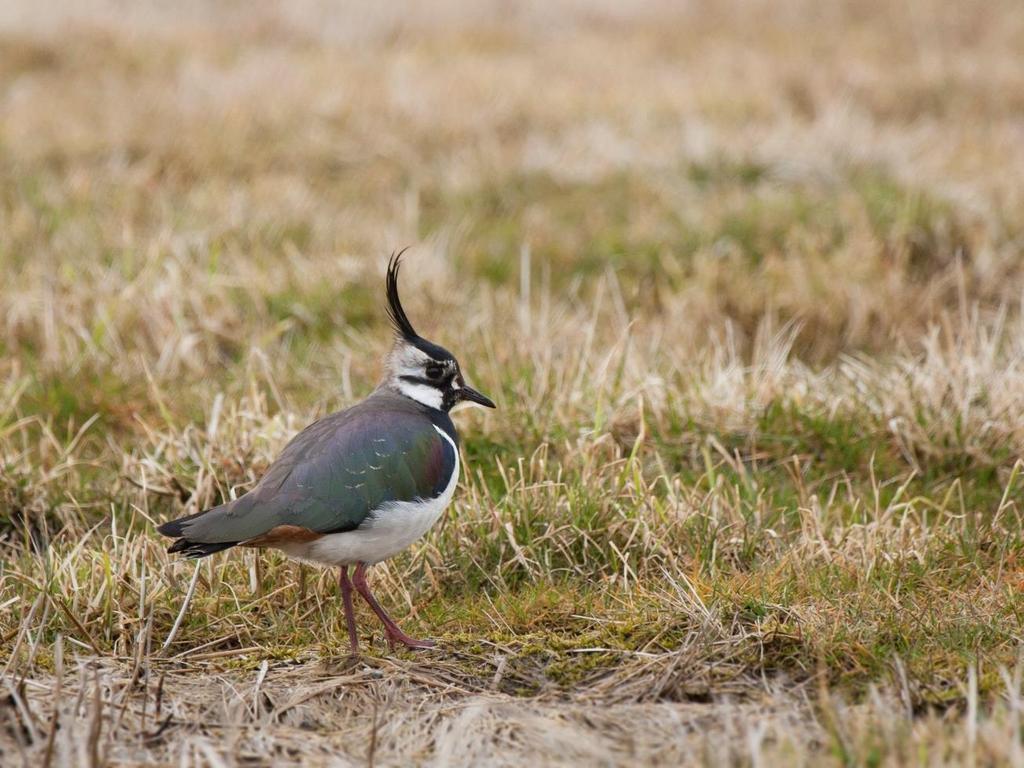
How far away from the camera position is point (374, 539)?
162 inches

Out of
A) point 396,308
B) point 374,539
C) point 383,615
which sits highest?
point 396,308

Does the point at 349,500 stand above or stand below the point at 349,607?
above

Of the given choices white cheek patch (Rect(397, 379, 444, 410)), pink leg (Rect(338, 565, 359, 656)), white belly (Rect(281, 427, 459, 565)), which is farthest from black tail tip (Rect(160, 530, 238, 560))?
white cheek patch (Rect(397, 379, 444, 410))

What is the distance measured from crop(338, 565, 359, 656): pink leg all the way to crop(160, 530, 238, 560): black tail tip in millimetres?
442

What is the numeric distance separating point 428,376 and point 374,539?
2.73 ft

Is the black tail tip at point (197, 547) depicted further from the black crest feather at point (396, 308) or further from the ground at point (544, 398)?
the black crest feather at point (396, 308)

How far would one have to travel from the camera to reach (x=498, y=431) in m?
5.57

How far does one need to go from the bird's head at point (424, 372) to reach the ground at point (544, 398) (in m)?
0.39

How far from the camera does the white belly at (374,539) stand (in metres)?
4.08

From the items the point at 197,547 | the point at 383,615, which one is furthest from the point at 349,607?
the point at 197,547

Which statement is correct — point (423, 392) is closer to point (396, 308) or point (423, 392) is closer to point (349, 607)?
point (396, 308)

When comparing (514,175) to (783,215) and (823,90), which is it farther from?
(823,90)

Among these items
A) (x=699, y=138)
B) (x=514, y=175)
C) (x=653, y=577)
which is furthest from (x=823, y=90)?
(x=653, y=577)

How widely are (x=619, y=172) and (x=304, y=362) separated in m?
3.86
